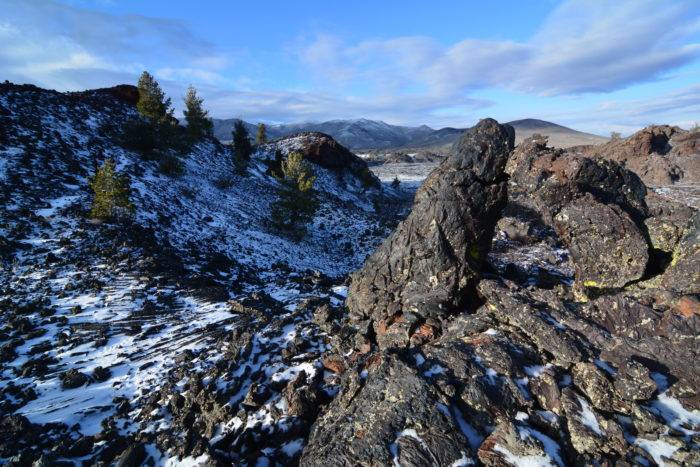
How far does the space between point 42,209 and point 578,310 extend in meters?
26.4

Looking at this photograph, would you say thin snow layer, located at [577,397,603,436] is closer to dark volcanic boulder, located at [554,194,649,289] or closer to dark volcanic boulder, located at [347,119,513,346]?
dark volcanic boulder, located at [347,119,513,346]

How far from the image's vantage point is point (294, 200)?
31234mm

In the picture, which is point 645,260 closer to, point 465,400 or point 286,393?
point 465,400

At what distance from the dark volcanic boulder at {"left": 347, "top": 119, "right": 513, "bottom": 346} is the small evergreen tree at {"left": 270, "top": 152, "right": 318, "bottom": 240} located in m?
19.0

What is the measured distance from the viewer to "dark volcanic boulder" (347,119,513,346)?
36.7 feet

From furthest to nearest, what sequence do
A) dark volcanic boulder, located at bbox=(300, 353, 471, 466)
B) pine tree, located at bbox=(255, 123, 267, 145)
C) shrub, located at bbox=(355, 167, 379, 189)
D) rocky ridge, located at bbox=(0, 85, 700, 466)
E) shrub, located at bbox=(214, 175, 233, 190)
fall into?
pine tree, located at bbox=(255, 123, 267, 145), shrub, located at bbox=(355, 167, 379, 189), shrub, located at bbox=(214, 175, 233, 190), rocky ridge, located at bbox=(0, 85, 700, 466), dark volcanic boulder, located at bbox=(300, 353, 471, 466)

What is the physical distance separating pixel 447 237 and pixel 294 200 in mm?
21368

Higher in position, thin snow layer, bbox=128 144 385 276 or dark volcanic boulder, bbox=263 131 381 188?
dark volcanic boulder, bbox=263 131 381 188

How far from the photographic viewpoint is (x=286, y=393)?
381 inches

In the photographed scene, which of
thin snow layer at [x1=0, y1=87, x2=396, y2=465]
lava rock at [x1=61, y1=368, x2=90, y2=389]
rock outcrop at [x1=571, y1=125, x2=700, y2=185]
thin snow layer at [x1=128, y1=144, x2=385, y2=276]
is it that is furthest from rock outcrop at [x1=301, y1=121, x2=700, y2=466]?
rock outcrop at [x1=571, y1=125, x2=700, y2=185]

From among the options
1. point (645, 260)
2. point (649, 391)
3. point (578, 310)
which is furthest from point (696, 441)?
point (645, 260)

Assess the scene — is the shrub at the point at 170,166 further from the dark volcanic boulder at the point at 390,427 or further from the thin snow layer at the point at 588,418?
the thin snow layer at the point at 588,418

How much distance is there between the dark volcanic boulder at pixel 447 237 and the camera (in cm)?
1119

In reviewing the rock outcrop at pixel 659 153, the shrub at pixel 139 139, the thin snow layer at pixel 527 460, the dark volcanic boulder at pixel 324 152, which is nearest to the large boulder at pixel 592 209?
the thin snow layer at pixel 527 460
